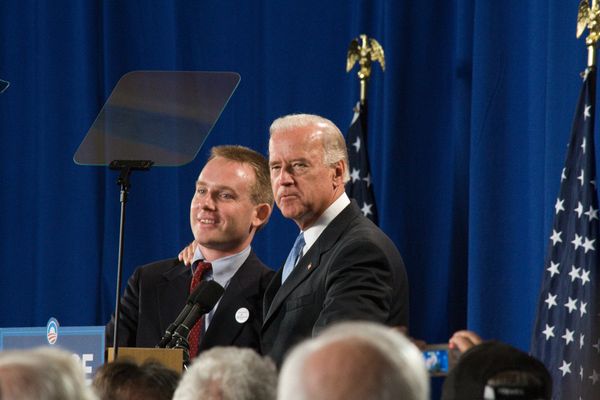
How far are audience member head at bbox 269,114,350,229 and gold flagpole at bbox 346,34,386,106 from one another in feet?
6.72

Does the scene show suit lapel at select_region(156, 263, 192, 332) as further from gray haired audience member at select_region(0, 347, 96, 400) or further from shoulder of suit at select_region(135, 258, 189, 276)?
gray haired audience member at select_region(0, 347, 96, 400)

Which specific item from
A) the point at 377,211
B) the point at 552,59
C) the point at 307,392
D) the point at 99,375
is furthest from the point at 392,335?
the point at 377,211

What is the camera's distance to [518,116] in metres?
5.33

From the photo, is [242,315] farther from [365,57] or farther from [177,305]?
[365,57]

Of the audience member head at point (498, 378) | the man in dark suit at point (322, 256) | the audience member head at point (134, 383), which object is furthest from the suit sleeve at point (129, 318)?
the audience member head at point (498, 378)

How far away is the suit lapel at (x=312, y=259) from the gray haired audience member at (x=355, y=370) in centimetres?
198

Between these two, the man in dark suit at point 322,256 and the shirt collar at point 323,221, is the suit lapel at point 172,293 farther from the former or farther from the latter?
the shirt collar at point 323,221

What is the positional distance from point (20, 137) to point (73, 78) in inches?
18.5

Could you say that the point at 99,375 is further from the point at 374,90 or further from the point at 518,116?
the point at 374,90

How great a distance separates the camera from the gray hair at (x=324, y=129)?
3.59 m

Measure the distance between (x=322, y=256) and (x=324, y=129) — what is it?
1.53 feet

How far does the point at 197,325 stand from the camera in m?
3.77

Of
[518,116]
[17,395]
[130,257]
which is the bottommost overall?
[130,257]

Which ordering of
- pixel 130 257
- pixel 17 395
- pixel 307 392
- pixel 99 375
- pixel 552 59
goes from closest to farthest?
pixel 307 392 → pixel 17 395 → pixel 99 375 → pixel 552 59 → pixel 130 257
